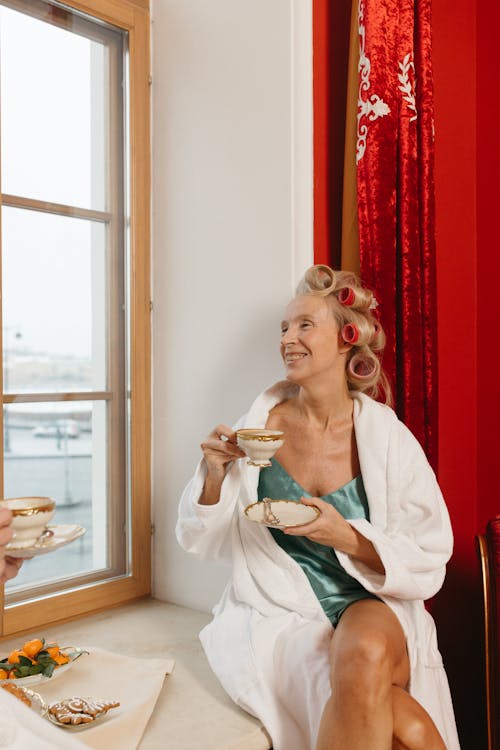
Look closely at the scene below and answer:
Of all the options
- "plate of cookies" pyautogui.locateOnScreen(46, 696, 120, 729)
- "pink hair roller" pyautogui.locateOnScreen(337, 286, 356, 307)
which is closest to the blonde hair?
"pink hair roller" pyautogui.locateOnScreen(337, 286, 356, 307)

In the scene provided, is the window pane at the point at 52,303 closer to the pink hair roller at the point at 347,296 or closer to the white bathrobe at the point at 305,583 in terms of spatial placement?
the white bathrobe at the point at 305,583

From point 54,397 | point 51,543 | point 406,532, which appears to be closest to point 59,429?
Result: point 54,397

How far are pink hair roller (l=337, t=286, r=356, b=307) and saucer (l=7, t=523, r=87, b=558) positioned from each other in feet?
3.00

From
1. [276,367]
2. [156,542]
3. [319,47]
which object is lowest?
[156,542]

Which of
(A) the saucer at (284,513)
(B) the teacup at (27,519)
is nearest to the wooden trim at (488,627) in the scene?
(A) the saucer at (284,513)

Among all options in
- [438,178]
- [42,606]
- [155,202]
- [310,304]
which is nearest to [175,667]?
[42,606]

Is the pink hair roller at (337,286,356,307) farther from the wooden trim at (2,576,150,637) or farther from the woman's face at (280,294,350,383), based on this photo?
the wooden trim at (2,576,150,637)

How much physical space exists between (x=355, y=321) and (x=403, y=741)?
0.99 metres

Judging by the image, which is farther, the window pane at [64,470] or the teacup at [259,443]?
the window pane at [64,470]

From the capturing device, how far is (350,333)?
1965 millimetres

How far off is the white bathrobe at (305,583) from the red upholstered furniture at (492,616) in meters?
0.27

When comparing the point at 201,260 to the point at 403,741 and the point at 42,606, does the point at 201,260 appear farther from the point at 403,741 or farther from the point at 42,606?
the point at 403,741

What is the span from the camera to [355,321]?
1.98 m

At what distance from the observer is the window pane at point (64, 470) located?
225 centimetres
